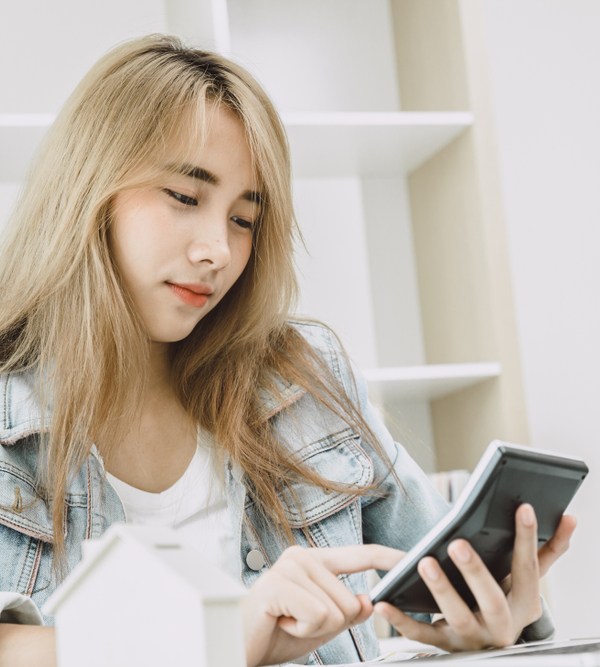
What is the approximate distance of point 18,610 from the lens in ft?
2.62

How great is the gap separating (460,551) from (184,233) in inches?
24.7

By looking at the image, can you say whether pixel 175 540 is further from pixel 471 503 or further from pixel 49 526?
pixel 49 526

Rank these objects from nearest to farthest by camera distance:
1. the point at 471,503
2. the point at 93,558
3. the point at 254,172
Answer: the point at 93,558
the point at 471,503
the point at 254,172

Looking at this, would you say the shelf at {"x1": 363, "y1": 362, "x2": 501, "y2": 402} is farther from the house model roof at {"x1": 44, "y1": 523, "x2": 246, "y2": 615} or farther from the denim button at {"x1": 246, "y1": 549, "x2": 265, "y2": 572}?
the house model roof at {"x1": 44, "y1": 523, "x2": 246, "y2": 615}

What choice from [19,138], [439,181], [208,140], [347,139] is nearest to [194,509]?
[208,140]

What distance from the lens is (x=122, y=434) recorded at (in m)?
1.31

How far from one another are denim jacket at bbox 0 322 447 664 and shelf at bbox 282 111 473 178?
1.89 feet

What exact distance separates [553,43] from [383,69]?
1.51ft

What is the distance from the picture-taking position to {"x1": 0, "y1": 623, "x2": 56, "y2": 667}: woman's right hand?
77 cm

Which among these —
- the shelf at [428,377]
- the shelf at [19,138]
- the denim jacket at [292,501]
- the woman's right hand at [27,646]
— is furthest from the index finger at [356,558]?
the shelf at [19,138]

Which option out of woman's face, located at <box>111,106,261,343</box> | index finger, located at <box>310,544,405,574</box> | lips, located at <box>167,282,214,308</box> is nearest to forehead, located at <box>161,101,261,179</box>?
woman's face, located at <box>111,106,261,343</box>

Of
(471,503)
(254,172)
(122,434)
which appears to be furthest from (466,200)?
(471,503)

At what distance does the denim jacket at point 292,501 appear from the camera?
3.67 ft

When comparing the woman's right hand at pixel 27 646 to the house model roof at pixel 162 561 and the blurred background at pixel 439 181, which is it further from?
the blurred background at pixel 439 181
